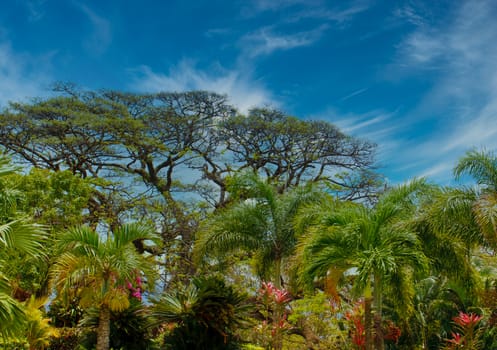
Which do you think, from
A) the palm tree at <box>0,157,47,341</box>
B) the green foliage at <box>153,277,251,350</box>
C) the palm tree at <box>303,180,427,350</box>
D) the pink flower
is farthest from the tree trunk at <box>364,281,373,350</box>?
the palm tree at <box>0,157,47,341</box>

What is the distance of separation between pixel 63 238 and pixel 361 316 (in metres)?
7.82

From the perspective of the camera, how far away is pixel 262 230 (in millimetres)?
15430

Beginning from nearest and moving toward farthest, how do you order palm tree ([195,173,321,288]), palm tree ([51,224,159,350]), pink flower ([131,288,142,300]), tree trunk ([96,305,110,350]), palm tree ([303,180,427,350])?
palm tree ([51,224,159,350]), tree trunk ([96,305,110,350]), palm tree ([303,180,427,350]), pink flower ([131,288,142,300]), palm tree ([195,173,321,288])

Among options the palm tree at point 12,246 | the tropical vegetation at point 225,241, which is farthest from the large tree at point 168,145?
the palm tree at point 12,246

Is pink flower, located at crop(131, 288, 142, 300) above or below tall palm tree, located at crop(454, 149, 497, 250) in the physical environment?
below

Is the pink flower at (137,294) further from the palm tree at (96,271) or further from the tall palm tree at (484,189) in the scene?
the tall palm tree at (484,189)

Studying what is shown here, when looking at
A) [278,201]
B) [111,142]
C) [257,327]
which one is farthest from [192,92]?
[257,327]

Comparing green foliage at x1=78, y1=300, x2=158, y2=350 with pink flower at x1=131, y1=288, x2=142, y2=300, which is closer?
green foliage at x1=78, y1=300, x2=158, y2=350

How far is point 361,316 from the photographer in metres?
13.5

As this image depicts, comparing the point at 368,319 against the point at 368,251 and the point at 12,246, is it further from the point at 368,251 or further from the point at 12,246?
the point at 12,246

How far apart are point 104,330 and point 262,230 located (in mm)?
5877

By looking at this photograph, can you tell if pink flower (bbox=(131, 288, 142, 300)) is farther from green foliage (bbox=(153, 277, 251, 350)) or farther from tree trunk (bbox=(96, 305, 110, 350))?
tree trunk (bbox=(96, 305, 110, 350))

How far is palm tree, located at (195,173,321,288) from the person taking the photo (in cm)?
1526

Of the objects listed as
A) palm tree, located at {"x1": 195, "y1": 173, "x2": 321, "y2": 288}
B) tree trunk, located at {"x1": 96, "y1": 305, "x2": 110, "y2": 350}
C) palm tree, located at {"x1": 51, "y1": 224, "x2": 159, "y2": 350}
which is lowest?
tree trunk, located at {"x1": 96, "y1": 305, "x2": 110, "y2": 350}
